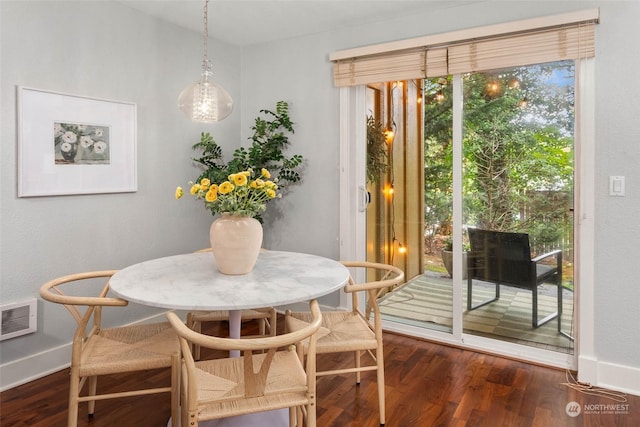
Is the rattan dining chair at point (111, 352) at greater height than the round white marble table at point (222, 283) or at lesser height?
lesser

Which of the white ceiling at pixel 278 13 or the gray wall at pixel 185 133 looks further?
the white ceiling at pixel 278 13

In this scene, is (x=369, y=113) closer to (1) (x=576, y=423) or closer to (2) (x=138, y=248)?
(2) (x=138, y=248)

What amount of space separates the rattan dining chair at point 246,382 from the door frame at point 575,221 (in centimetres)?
175

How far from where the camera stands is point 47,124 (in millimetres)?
2562

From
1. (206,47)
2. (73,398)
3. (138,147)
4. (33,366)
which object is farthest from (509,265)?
(33,366)

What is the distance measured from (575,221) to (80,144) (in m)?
3.14

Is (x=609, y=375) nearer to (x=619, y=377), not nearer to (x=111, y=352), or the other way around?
(x=619, y=377)

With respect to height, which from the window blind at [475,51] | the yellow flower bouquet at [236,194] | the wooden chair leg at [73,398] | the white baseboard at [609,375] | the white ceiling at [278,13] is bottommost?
the white baseboard at [609,375]

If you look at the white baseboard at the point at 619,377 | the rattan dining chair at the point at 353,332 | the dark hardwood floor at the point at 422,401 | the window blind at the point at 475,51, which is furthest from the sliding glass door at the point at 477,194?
the rattan dining chair at the point at 353,332

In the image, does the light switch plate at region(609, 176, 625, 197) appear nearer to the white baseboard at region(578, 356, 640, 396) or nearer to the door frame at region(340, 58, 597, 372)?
the door frame at region(340, 58, 597, 372)

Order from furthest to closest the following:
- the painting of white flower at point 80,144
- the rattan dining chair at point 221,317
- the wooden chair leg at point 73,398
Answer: the painting of white flower at point 80,144 < the rattan dining chair at point 221,317 < the wooden chair leg at point 73,398

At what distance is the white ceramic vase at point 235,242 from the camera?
1.98 metres

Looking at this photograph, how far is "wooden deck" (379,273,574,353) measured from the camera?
Answer: 281 centimetres
